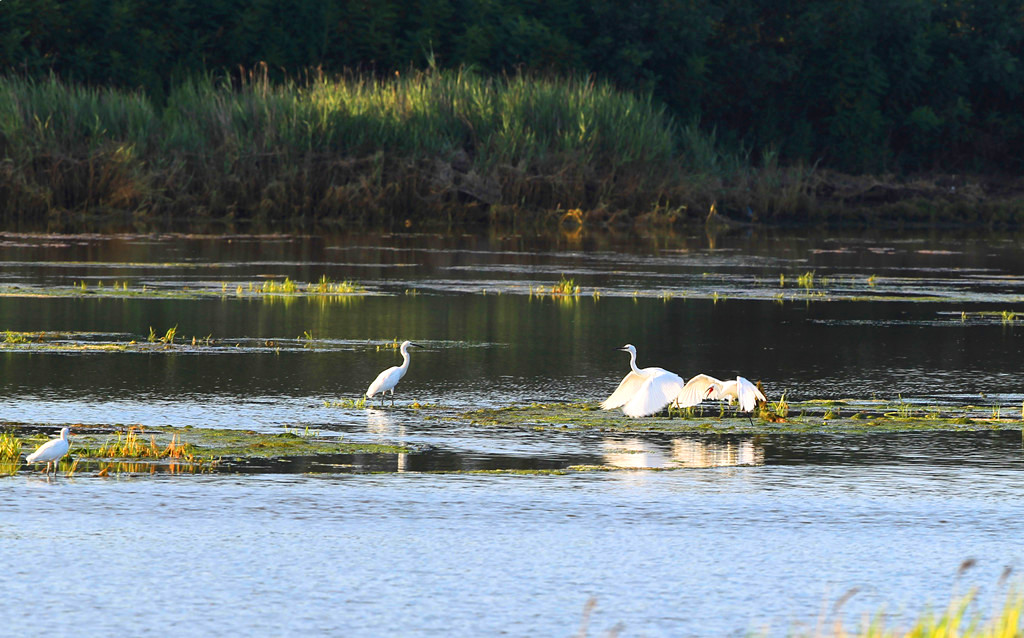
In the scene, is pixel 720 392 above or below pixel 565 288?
below

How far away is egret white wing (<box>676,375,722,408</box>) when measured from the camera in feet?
39.4

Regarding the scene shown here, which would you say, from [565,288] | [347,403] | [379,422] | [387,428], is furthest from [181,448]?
[565,288]

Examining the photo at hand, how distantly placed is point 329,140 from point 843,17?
71.3ft

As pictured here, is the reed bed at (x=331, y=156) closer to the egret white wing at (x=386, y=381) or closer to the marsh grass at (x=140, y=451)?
the egret white wing at (x=386, y=381)

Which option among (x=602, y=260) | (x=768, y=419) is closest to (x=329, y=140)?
(x=602, y=260)

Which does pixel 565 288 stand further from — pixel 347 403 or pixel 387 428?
pixel 387 428

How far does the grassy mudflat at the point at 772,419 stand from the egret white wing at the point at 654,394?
0.12 m

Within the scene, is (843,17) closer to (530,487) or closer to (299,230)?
(299,230)

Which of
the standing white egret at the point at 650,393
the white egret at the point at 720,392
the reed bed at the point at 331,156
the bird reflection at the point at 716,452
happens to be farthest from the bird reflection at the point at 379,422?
the reed bed at the point at 331,156

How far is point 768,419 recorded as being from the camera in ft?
39.8

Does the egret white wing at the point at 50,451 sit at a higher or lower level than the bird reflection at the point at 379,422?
higher

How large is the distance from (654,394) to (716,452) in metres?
1.10

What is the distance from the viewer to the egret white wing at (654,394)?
1187cm

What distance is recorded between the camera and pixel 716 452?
10.9m
